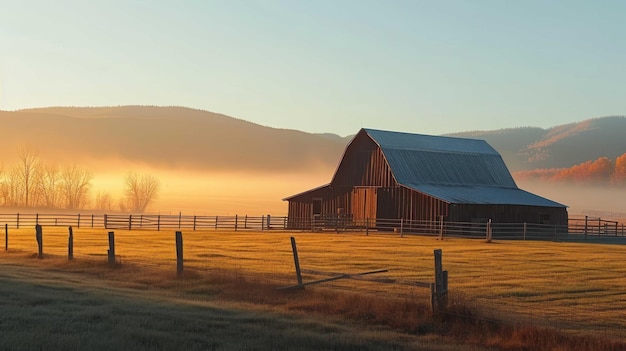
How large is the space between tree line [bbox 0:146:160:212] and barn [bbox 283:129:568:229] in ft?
285

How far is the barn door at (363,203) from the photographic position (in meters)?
62.6

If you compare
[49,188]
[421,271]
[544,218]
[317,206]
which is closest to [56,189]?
[49,188]

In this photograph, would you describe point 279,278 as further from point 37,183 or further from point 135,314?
point 37,183

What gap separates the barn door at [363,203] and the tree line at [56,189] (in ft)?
291

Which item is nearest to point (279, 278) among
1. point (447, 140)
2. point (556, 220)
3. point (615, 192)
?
point (556, 220)

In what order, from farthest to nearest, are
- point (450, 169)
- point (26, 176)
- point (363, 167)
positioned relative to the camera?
point (26, 176) → point (450, 169) → point (363, 167)

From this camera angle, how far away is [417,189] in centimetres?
5959

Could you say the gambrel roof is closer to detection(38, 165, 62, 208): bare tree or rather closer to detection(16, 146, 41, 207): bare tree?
detection(38, 165, 62, 208): bare tree

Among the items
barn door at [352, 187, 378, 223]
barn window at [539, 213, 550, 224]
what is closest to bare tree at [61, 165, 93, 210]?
barn door at [352, 187, 378, 223]

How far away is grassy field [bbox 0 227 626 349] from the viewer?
1948 centimetres

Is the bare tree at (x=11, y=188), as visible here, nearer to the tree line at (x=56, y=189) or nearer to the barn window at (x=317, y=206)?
the tree line at (x=56, y=189)

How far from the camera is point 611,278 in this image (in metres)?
28.6

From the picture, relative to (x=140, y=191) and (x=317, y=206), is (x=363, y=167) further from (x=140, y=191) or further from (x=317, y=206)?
(x=140, y=191)

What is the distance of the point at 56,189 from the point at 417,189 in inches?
4056
